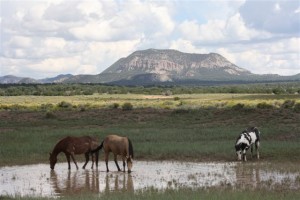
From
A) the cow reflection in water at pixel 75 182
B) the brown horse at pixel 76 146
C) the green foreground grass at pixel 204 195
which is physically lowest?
the cow reflection in water at pixel 75 182

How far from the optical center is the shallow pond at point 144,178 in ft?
56.8

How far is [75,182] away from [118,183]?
1.72m

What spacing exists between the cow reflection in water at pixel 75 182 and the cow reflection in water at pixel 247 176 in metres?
5.06

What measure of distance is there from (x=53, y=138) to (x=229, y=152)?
12.8 metres

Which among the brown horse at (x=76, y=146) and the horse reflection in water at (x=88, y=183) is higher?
the brown horse at (x=76, y=146)

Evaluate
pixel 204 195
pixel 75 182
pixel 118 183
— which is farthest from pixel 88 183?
pixel 204 195

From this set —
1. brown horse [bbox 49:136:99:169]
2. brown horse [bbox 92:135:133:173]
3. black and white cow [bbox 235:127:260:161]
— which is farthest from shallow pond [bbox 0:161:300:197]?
black and white cow [bbox 235:127:260:161]

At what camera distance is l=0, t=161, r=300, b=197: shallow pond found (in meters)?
17.3

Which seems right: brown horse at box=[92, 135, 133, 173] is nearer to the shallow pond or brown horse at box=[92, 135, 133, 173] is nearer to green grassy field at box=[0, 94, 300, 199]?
the shallow pond

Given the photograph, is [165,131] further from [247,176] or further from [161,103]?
[161,103]

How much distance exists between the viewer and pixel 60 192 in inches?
674

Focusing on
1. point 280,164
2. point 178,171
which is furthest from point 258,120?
point 178,171

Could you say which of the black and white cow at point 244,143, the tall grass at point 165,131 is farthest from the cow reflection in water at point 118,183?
the black and white cow at point 244,143

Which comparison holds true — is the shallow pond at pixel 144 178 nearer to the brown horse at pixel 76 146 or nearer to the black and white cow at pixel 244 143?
the brown horse at pixel 76 146
